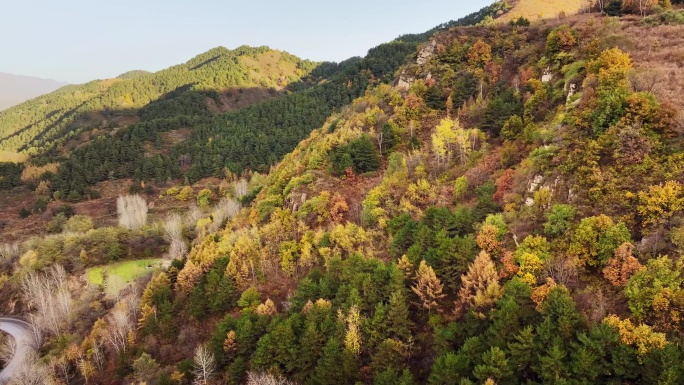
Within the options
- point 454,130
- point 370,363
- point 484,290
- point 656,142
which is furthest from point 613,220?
point 454,130

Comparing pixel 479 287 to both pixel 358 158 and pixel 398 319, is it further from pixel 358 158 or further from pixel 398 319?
pixel 358 158

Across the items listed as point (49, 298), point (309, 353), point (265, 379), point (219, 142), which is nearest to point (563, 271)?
point (309, 353)

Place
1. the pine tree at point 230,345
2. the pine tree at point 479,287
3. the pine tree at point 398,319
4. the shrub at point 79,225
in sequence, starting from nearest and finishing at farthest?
the pine tree at point 479,287 < the pine tree at point 398,319 < the pine tree at point 230,345 < the shrub at point 79,225

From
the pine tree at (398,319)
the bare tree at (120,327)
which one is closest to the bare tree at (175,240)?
the bare tree at (120,327)

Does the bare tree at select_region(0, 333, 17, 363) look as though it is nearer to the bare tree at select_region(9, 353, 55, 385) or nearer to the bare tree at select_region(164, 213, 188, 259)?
the bare tree at select_region(9, 353, 55, 385)

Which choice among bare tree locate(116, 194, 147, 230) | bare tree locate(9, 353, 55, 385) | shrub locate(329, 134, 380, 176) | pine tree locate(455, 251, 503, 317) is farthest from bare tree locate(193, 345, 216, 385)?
bare tree locate(116, 194, 147, 230)

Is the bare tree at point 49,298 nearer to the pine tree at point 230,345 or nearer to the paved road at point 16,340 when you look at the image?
the paved road at point 16,340
